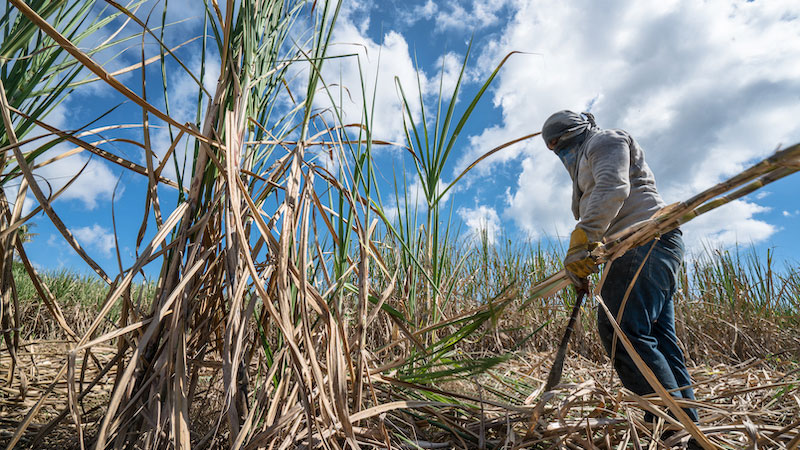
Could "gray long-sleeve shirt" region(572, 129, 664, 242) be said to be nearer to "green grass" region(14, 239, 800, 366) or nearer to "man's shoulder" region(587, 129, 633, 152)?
"man's shoulder" region(587, 129, 633, 152)

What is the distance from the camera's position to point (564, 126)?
2211mm

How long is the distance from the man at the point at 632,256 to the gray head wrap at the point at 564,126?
157mm

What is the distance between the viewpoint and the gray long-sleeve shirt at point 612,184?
1771 millimetres

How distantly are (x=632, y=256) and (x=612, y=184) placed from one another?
1.00ft

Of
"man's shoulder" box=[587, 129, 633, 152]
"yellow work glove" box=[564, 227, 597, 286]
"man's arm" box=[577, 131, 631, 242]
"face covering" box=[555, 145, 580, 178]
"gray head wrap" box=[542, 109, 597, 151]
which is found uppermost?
"gray head wrap" box=[542, 109, 597, 151]

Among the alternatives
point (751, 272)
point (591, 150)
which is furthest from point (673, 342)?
point (751, 272)

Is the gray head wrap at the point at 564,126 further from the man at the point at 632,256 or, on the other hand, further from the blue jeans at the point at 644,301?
the blue jeans at the point at 644,301

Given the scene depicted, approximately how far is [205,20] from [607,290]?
178 cm

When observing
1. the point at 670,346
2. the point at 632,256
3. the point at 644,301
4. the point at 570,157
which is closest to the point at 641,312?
the point at 644,301

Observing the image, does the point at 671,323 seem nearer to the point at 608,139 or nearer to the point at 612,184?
the point at 612,184

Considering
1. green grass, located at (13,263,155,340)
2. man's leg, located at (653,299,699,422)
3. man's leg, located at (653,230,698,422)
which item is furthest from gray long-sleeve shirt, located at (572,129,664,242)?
green grass, located at (13,263,155,340)

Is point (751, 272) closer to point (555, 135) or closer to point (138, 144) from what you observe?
point (555, 135)

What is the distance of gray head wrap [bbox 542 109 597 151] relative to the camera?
7.25 feet

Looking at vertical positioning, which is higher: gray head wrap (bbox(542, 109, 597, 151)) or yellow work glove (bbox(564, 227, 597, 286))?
gray head wrap (bbox(542, 109, 597, 151))
